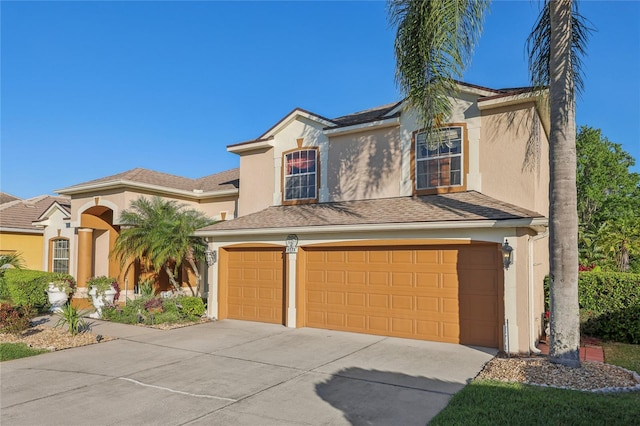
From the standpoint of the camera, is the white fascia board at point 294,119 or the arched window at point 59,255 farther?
the arched window at point 59,255

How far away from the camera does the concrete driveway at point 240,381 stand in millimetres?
6238

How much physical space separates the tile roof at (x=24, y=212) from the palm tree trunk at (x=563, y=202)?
20509mm

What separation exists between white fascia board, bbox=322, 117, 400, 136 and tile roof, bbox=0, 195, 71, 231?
45.7 ft

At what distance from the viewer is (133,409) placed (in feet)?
21.3

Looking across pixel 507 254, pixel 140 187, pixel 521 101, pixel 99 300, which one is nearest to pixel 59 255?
pixel 140 187

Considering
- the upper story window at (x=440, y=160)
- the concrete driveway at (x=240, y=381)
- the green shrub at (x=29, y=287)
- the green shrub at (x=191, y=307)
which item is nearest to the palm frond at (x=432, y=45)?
the upper story window at (x=440, y=160)

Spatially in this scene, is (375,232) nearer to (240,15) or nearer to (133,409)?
(133,409)

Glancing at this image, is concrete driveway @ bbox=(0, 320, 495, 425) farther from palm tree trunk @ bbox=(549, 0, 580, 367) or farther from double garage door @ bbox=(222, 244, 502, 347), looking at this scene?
palm tree trunk @ bbox=(549, 0, 580, 367)

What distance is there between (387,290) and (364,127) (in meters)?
5.33

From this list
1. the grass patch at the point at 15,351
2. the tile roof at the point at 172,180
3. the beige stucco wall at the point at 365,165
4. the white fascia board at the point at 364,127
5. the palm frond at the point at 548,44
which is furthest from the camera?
the tile roof at the point at 172,180

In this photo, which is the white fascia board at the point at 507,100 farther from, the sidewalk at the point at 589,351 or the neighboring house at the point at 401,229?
the sidewalk at the point at 589,351

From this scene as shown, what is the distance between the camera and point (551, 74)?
8688 mm

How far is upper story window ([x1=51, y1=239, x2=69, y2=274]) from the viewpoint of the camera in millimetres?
20266

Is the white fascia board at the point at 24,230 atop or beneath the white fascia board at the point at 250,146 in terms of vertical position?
beneath
